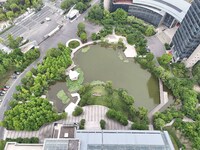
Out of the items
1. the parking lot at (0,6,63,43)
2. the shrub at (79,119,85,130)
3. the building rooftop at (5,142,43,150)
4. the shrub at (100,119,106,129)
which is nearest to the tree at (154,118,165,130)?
the shrub at (100,119,106,129)

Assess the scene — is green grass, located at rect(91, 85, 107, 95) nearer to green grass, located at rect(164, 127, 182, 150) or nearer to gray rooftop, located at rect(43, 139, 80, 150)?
green grass, located at rect(164, 127, 182, 150)

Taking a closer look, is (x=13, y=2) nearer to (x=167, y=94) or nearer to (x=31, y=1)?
(x=31, y=1)

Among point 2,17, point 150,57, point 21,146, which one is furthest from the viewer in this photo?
point 2,17

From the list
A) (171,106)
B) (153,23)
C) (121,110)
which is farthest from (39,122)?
(153,23)

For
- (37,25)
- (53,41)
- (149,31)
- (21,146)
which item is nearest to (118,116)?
(21,146)

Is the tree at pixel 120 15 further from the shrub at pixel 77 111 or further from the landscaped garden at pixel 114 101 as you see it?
the shrub at pixel 77 111

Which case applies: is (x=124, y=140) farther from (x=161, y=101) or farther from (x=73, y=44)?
(x=73, y=44)

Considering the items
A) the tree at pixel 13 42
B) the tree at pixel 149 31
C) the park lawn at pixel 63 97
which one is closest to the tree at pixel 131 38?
the tree at pixel 149 31
